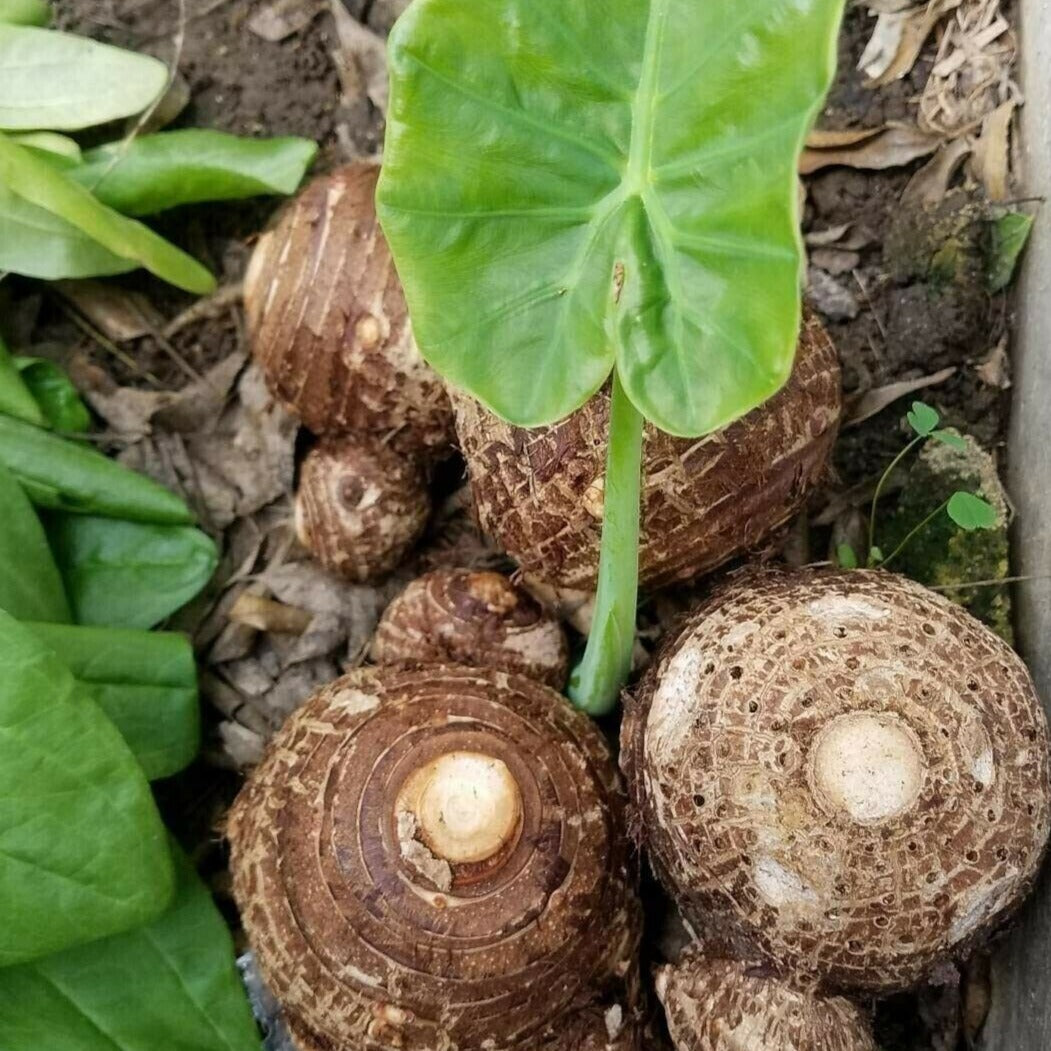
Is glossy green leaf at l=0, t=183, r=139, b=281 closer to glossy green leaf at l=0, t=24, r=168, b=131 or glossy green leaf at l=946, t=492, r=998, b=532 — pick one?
glossy green leaf at l=0, t=24, r=168, b=131

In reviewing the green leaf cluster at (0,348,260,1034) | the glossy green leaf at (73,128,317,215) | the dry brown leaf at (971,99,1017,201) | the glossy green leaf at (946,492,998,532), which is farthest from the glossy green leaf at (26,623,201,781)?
the dry brown leaf at (971,99,1017,201)

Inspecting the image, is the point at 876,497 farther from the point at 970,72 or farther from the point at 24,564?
the point at 24,564

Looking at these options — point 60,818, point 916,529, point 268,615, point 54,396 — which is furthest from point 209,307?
point 916,529

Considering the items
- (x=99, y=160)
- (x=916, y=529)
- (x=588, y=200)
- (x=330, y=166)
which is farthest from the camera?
(x=330, y=166)

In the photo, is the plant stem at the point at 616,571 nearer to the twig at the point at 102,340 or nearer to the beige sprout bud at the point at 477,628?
the beige sprout bud at the point at 477,628

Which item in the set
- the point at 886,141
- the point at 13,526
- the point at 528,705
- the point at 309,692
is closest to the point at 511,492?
the point at 528,705

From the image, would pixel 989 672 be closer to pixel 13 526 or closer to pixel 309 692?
pixel 309 692

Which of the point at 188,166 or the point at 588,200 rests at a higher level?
the point at 588,200
